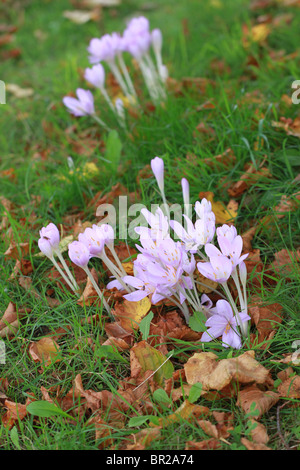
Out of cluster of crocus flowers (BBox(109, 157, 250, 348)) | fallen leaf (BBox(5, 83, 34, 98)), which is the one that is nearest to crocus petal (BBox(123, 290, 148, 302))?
cluster of crocus flowers (BBox(109, 157, 250, 348))

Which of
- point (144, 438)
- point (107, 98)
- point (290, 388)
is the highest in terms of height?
point (107, 98)

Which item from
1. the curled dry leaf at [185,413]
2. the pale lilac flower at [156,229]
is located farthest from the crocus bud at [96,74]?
the curled dry leaf at [185,413]

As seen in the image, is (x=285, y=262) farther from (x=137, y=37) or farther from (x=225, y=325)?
(x=137, y=37)

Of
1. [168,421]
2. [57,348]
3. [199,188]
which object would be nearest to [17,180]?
[199,188]

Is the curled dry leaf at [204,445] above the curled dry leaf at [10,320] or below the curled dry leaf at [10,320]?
below

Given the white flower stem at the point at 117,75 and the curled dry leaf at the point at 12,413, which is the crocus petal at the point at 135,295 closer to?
the curled dry leaf at the point at 12,413

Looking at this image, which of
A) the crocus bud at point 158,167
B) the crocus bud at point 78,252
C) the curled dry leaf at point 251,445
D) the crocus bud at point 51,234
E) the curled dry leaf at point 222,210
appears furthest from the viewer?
the curled dry leaf at point 222,210

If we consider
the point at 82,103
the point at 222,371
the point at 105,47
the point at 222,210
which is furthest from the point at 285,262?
the point at 105,47
